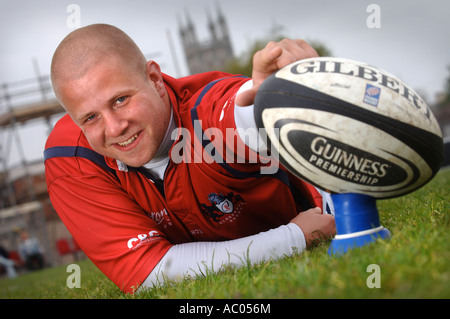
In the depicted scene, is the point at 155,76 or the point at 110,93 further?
the point at 155,76

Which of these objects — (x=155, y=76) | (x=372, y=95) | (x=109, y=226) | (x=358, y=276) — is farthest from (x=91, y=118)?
(x=358, y=276)

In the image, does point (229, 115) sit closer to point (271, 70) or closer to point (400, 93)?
point (271, 70)

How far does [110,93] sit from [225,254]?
1.03m

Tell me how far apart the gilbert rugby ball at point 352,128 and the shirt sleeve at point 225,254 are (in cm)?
51

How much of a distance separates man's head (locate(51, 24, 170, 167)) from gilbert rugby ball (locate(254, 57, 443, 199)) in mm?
786

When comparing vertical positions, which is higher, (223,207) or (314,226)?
(223,207)

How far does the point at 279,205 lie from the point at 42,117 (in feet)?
88.8

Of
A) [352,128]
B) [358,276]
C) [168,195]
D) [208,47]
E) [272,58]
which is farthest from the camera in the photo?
[208,47]

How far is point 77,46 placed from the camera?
241 centimetres

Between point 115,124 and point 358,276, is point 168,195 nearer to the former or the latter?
point 115,124

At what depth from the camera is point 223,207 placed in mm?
2658

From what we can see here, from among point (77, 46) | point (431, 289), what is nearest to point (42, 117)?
point (77, 46)

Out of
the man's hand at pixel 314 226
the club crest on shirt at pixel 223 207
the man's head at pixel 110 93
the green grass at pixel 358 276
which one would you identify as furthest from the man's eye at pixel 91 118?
the man's hand at pixel 314 226

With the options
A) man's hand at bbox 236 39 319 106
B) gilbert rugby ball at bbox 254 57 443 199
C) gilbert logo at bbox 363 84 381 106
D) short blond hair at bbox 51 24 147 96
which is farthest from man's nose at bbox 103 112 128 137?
gilbert logo at bbox 363 84 381 106
